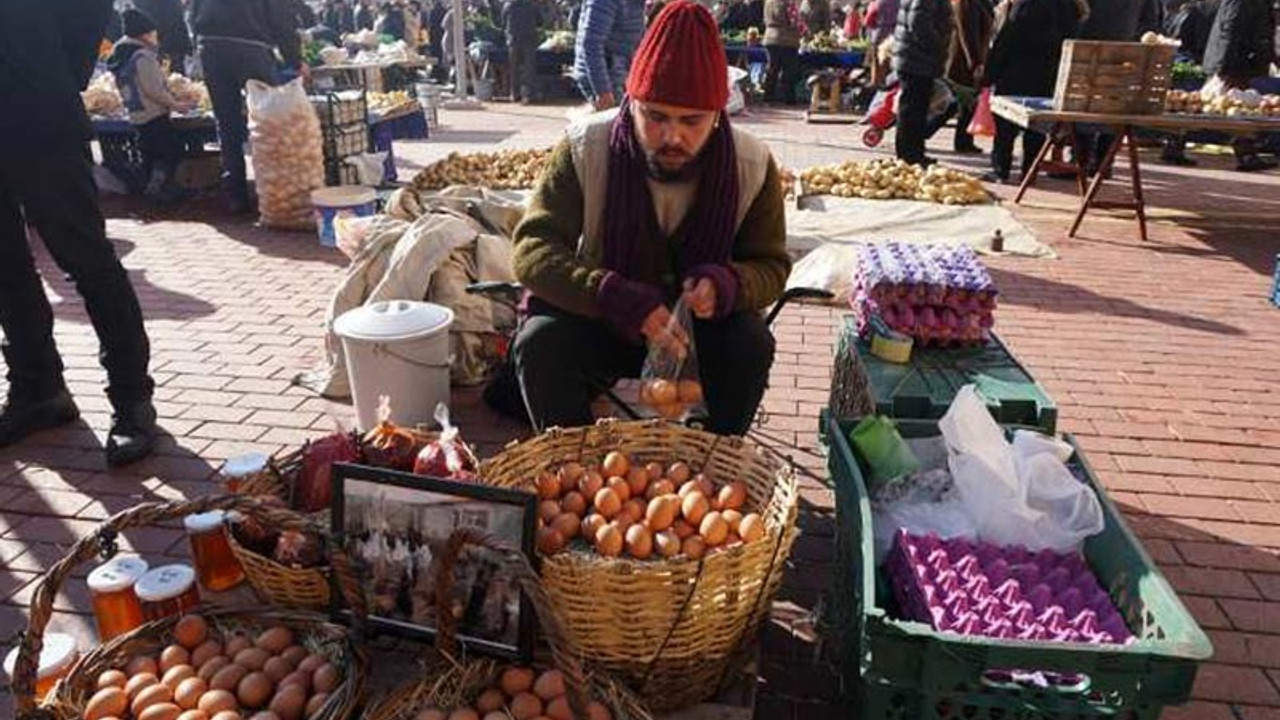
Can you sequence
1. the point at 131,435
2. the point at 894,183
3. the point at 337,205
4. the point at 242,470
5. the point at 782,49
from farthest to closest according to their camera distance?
the point at 782,49, the point at 894,183, the point at 337,205, the point at 131,435, the point at 242,470

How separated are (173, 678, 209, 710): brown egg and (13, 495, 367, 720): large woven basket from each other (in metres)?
0.15

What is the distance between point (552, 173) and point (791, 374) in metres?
1.80

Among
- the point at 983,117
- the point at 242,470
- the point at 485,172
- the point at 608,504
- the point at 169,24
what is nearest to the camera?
the point at 608,504

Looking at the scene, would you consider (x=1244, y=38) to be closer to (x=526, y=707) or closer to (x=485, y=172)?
(x=485, y=172)

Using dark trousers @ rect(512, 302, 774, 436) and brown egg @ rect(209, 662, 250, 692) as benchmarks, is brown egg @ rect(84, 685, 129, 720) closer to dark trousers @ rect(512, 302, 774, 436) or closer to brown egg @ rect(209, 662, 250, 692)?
brown egg @ rect(209, 662, 250, 692)

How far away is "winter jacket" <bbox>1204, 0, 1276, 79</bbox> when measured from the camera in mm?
8180

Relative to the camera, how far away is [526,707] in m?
1.58

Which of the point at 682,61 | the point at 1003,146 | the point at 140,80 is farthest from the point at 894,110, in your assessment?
the point at 682,61

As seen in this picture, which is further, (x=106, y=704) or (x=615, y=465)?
(x=615, y=465)

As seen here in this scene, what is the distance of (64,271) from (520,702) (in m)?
2.27

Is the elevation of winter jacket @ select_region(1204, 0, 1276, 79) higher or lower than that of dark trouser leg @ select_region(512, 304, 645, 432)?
higher

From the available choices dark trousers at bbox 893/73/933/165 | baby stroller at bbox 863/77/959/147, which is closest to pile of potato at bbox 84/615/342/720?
dark trousers at bbox 893/73/933/165

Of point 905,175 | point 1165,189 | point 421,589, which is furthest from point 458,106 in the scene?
point 421,589

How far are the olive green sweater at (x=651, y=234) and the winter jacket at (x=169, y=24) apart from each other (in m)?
10.00
